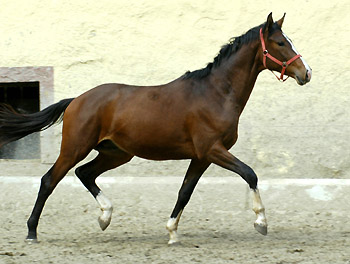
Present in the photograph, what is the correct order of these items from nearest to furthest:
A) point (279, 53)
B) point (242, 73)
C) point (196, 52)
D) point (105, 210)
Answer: point (279, 53), point (242, 73), point (105, 210), point (196, 52)

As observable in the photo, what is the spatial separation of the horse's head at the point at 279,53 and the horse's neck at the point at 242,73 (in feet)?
0.33

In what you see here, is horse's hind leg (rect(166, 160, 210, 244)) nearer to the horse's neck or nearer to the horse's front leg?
the horse's front leg

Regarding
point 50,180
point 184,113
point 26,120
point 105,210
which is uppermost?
point 184,113

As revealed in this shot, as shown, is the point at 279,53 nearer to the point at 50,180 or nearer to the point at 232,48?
the point at 232,48

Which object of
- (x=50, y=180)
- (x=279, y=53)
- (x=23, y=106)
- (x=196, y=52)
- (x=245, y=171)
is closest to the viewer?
(x=245, y=171)

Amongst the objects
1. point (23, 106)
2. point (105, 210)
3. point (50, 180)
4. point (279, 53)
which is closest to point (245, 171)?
point (279, 53)

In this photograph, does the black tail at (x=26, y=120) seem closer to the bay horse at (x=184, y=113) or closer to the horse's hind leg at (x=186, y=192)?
the bay horse at (x=184, y=113)

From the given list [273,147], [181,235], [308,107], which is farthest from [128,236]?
[308,107]

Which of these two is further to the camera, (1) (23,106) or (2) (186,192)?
(1) (23,106)

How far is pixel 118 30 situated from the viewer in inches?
313

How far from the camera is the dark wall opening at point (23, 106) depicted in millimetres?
8430

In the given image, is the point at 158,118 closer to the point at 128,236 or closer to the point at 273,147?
the point at 128,236

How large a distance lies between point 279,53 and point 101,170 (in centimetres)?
189

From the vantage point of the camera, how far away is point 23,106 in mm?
8430
